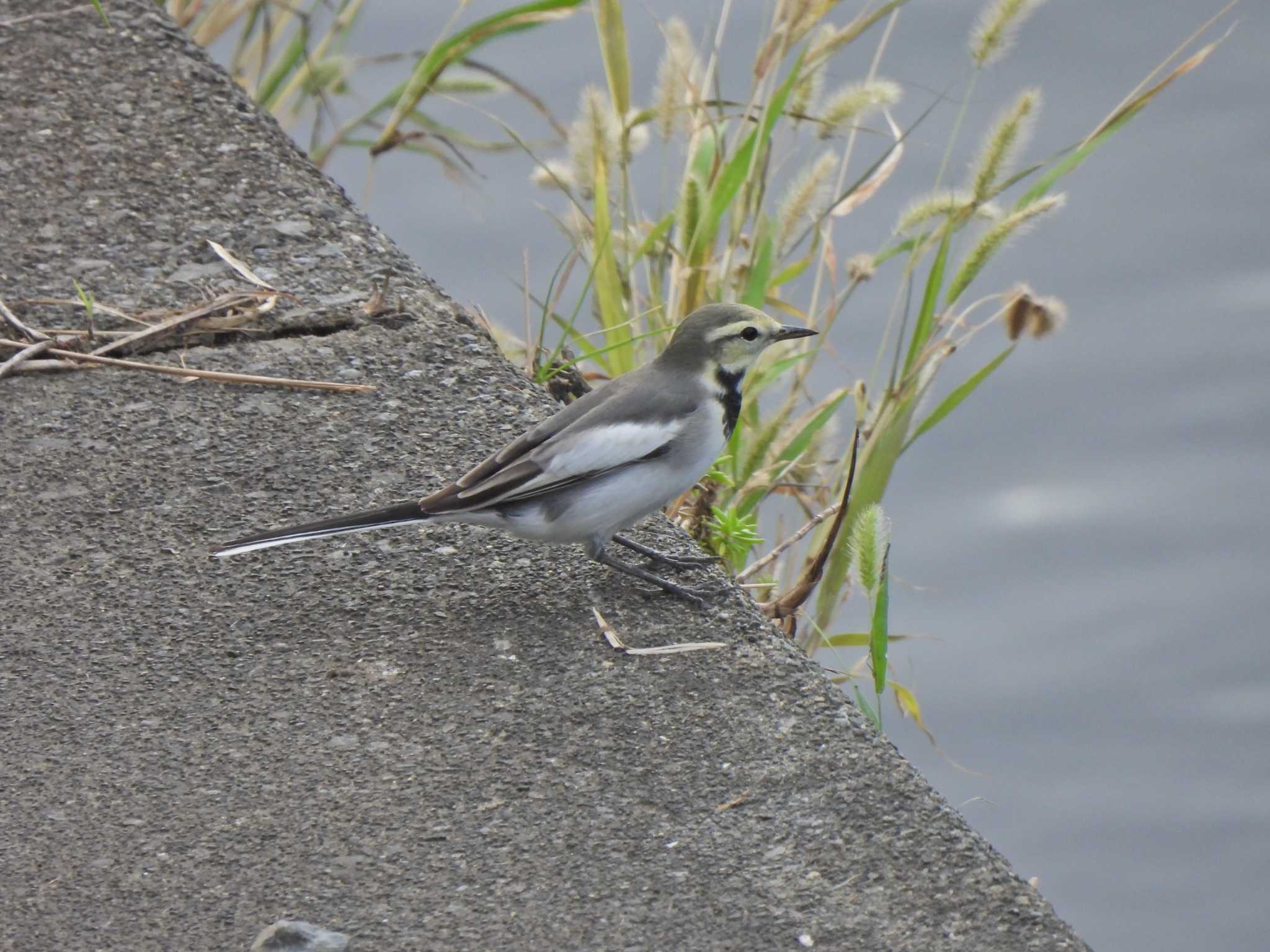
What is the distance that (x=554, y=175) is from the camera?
490cm

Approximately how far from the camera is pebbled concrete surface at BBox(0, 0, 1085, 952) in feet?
7.87

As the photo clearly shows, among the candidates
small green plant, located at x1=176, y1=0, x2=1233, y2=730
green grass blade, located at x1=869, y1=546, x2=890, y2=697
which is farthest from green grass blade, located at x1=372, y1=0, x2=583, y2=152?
green grass blade, located at x1=869, y1=546, x2=890, y2=697

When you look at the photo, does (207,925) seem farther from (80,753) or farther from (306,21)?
(306,21)

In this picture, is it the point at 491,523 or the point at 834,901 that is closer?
the point at 834,901

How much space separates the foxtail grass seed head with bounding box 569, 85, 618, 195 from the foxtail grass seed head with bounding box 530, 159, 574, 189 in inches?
3.3

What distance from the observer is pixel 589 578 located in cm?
334

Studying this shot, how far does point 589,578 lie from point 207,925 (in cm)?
119

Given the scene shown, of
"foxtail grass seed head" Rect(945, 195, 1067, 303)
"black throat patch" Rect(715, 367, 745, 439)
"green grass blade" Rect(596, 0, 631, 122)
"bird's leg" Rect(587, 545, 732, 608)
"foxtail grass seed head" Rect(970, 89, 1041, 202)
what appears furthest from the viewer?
"green grass blade" Rect(596, 0, 631, 122)

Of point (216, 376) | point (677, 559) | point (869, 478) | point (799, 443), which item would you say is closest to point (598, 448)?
point (677, 559)

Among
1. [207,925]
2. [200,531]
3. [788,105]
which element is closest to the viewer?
[207,925]

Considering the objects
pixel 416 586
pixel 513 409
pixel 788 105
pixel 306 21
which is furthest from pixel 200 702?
pixel 306 21

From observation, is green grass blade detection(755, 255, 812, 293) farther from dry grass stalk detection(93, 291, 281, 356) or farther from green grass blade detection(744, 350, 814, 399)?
dry grass stalk detection(93, 291, 281, 356)

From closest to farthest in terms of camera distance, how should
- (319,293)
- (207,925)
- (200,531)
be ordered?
(207,925) < (200,531) < (319,293)

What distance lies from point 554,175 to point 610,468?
6.17 ft
